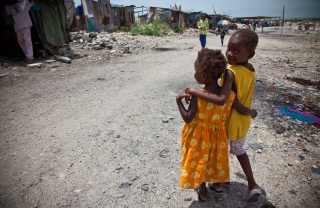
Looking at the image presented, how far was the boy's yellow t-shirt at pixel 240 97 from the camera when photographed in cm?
148

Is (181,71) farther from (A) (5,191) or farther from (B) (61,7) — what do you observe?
(B) (61,7)

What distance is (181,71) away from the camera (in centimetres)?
627

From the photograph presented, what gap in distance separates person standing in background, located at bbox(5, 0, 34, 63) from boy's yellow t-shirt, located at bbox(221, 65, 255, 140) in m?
8.47

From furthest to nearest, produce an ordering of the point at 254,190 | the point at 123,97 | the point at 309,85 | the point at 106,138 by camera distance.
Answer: the point at 309,85
the point at 123,97
the point at 106,138
the point at 254,190

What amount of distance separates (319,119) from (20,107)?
5.67 meters

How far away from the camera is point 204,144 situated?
1598mm

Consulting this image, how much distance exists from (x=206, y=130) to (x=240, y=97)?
0.38m

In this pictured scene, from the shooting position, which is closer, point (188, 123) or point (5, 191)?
point (188, 123)

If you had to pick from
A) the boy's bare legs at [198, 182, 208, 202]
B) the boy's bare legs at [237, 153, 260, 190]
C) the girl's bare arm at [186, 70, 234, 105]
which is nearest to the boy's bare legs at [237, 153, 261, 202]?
the boy's bare legs at [237, 153, 260, 190]

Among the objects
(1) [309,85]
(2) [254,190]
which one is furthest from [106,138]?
(1) [309,85]

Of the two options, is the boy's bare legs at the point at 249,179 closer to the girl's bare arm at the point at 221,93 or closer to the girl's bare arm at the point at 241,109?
the girl's bare arm at the point at 241,109

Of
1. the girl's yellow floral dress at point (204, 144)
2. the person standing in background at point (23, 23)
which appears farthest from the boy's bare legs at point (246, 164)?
the person standing in background at point (23, 23)

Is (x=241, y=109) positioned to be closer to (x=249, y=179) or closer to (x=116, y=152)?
(x=249, y=179)

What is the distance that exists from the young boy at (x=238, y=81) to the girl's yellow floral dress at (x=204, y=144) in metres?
0.08
